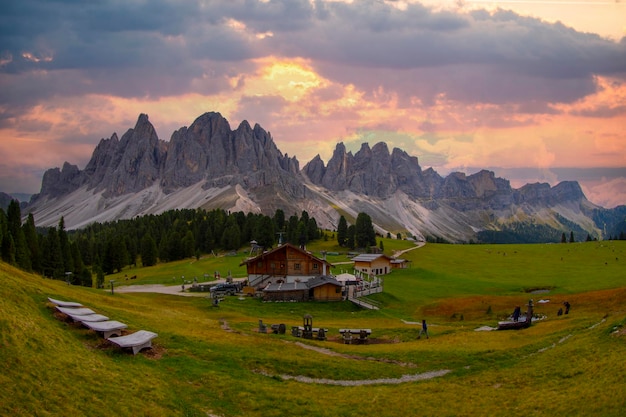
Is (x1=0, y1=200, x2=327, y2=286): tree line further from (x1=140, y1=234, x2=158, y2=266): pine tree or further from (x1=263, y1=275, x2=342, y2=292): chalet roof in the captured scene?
(x1=263, y1=275, x2=342, y2=292): chalet roof

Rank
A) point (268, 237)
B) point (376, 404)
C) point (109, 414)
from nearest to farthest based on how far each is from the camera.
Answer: point (109, 414) < point (376, 404) < point (268, 237)

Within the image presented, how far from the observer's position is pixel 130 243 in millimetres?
157375

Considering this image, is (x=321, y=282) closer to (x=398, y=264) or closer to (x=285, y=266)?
(x=285, y=266)

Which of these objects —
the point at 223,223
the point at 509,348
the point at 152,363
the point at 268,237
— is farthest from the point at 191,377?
the point at 223,223

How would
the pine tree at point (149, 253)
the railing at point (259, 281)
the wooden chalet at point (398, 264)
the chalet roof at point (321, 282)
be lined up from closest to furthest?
the chalet roof at point (321, 282), the railing at point (259, 281), the wooden chalet at point (398, 264), the pine tree at point (149, 253)

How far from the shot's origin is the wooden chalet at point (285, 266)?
271ft

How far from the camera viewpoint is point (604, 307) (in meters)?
55.5

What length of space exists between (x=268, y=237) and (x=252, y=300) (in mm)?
66673

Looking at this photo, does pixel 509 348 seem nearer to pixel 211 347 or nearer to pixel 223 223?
pixel 211 347

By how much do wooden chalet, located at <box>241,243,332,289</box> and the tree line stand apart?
24287 mm

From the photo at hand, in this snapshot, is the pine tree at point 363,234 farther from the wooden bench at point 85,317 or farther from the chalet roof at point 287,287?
the wooden bench at point 85,317

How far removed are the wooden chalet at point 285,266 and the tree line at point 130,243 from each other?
2429 cm

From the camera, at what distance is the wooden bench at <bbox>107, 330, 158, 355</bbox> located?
1125 inches

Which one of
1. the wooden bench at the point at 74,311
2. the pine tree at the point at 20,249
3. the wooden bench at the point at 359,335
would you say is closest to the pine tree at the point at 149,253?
the pine tree at the point at 20,249
